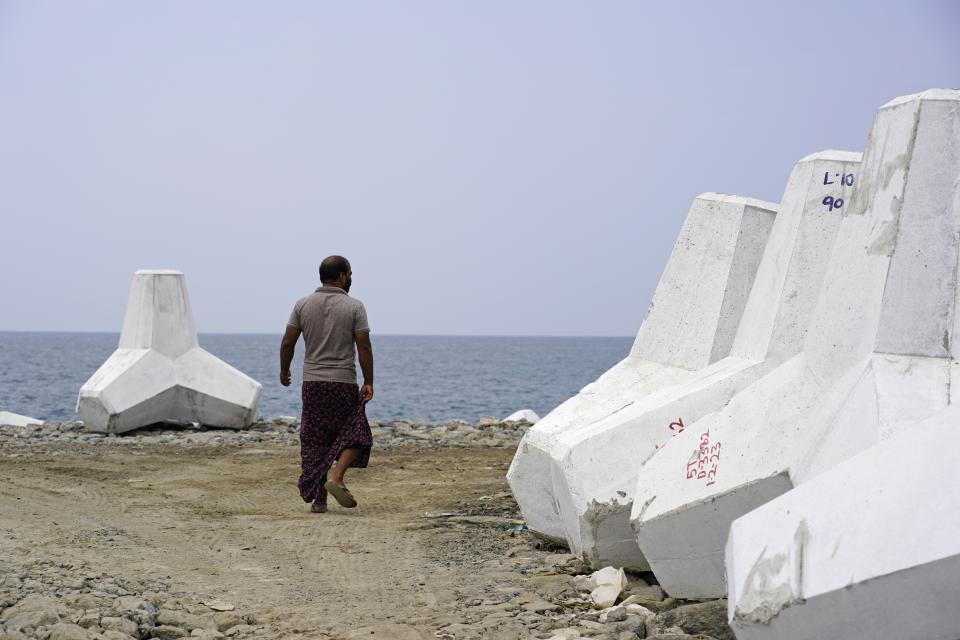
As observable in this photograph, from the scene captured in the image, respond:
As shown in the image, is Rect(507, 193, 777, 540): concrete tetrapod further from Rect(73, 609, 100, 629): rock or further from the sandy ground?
Rect(73, 609, 100, 629): rock

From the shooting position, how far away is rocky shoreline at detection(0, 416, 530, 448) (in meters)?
12.5

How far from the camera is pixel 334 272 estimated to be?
749 cm

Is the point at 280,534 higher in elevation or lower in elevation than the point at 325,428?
lower

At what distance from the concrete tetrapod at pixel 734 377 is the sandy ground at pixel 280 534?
0.47 metres

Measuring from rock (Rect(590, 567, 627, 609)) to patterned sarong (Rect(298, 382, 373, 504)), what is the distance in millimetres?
2637

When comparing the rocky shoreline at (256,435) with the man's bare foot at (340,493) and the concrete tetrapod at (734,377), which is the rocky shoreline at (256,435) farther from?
the concrete tetrapod at (734,377)

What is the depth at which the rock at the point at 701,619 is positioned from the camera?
3.96m

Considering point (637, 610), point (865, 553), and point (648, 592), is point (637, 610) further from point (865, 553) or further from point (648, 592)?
point (865, 553)

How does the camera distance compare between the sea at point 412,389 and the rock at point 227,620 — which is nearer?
the rock at point 227,620

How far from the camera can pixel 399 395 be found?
4056cm

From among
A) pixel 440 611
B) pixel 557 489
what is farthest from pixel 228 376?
pixel 440 611

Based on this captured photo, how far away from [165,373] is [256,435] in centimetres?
146

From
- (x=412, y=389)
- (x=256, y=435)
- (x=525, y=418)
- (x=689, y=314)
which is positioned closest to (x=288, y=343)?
(x=689, y=314)

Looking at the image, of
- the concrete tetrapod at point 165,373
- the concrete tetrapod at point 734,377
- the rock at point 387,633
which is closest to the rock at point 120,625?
the rock at point 387,633
